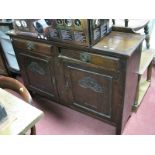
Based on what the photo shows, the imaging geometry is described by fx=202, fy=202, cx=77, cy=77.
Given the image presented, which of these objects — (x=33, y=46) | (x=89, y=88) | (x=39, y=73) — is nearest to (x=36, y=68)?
(x=39, y=73)

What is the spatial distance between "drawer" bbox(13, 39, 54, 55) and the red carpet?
1.99 ft

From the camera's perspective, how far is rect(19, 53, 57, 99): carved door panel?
164 centimetres

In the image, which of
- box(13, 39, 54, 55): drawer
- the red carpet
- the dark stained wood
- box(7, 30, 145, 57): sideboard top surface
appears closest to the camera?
box(7, 30, 145, 57): sideboard top surface

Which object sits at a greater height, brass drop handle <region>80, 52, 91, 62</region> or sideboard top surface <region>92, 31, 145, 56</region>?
sideboard top surface <region>92, 31, 145, 56</region>

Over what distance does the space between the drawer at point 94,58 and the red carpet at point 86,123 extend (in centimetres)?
61

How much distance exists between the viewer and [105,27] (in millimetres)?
1365

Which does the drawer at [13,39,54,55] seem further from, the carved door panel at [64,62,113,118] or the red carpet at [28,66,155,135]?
the red carpet at [28,66,155,135]

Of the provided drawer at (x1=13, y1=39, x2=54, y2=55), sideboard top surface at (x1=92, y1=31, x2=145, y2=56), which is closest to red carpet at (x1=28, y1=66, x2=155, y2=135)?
drawer at (x1=13, y1=39, x2=54, y2=55)

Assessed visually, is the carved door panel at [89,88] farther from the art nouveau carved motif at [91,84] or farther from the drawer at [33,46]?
the drawer at [33,46]
